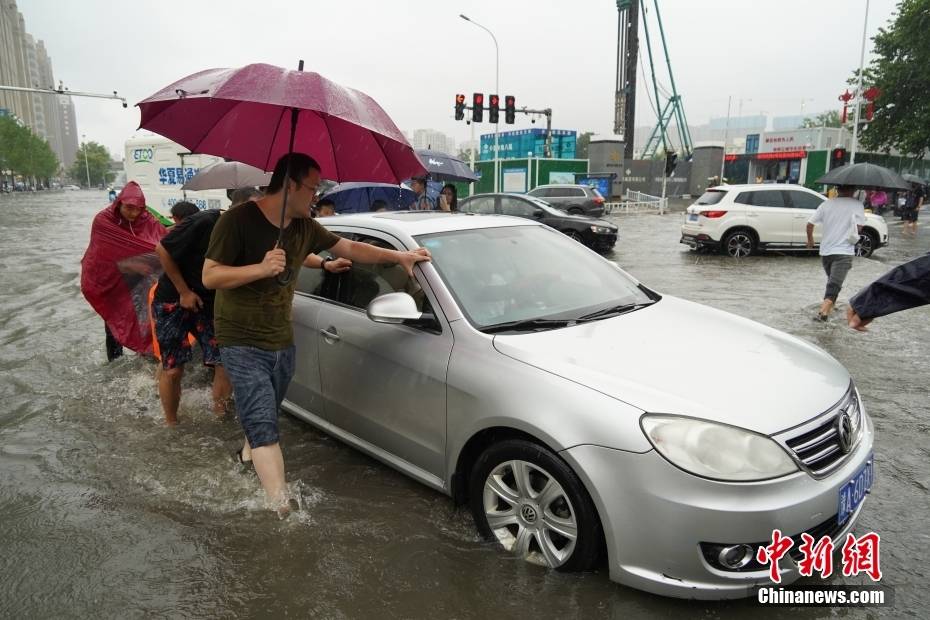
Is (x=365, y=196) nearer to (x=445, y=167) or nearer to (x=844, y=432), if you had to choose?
(x=445, y=167)

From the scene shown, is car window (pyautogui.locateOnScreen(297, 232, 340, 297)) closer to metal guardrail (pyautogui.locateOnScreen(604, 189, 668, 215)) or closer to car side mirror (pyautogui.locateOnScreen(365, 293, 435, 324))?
car side mirror (pyautogui.locateOnScreen(365, 293, 435, 324))

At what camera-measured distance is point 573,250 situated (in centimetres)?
387

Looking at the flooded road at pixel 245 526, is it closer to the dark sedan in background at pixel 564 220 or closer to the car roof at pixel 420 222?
the car roof at pixel 420 222

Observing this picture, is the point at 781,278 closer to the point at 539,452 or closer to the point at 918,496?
the point at 918,496

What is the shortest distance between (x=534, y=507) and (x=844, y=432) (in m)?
1.27

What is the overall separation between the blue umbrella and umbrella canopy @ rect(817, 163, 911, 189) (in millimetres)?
6082

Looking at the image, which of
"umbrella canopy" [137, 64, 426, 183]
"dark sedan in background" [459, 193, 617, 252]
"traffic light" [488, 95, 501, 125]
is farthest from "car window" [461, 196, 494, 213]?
"umbrella canopy" [137, 64, 426, 183]

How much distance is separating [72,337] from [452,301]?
19.9 feet

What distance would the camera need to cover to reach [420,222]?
3.67 m

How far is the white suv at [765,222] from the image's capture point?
13.6 m

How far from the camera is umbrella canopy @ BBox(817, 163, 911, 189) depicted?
23.5 ft

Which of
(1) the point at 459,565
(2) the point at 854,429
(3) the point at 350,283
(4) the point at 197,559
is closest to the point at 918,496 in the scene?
(2) the point at 854,429

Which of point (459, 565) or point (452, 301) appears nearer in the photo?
point (459, 565)

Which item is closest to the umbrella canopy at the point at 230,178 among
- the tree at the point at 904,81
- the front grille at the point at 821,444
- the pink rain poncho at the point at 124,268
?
the pink rain poncho at the point at 124,268
